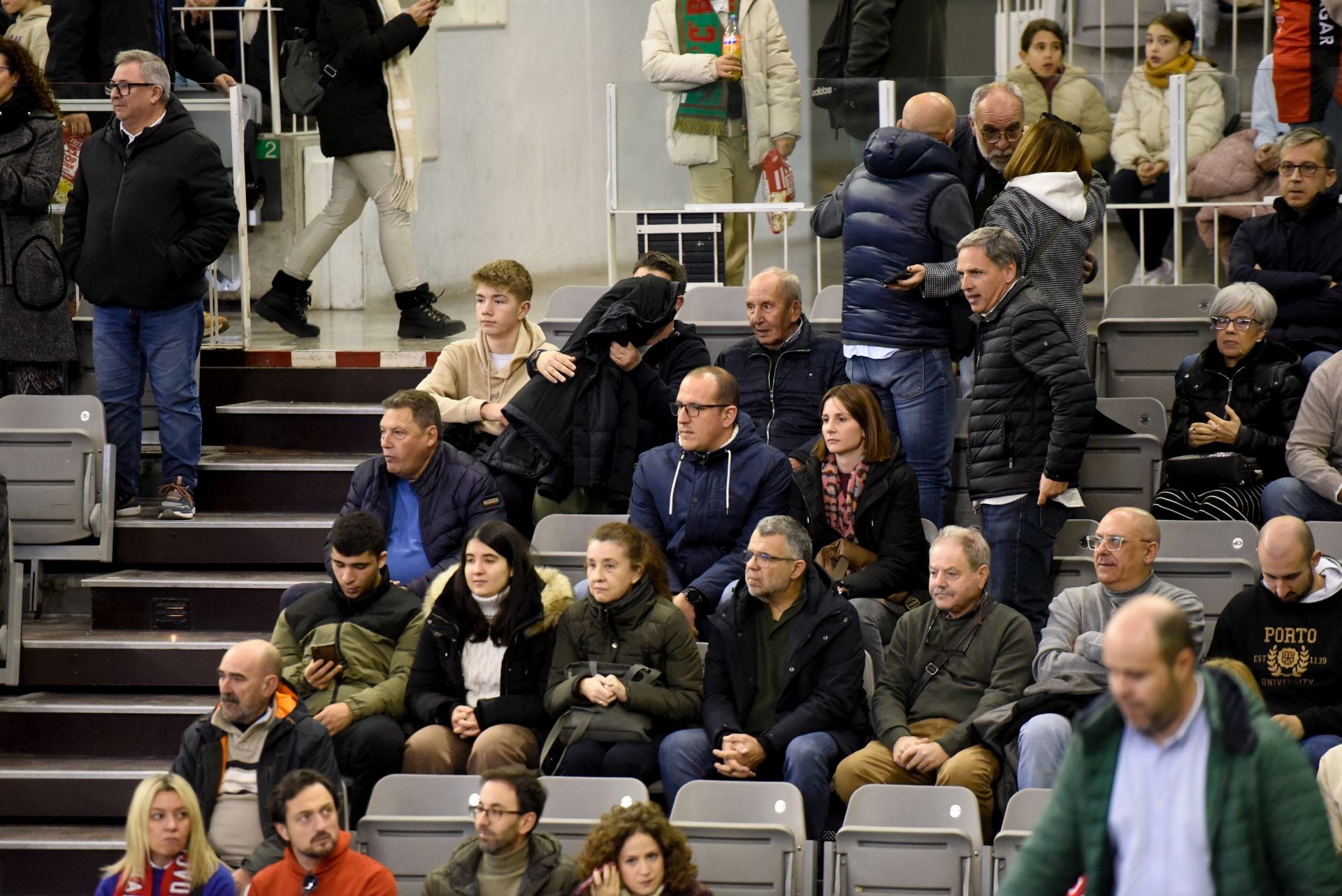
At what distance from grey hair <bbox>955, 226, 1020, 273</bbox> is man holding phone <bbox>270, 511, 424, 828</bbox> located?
195 cm

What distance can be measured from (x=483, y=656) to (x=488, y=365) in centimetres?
146

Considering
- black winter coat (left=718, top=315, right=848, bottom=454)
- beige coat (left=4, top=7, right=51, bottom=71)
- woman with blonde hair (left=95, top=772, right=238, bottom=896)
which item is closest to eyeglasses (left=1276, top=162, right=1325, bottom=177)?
black winter coat (left=718, top=315, right=848, bottom=454)

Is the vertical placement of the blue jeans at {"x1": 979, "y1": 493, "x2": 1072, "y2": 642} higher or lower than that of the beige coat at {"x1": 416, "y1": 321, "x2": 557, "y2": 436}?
lower

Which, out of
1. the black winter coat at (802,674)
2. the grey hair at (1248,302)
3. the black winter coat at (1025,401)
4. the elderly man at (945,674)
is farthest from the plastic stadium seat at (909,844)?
the grey hair at (1248,302)

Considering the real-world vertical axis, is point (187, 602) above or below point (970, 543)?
below

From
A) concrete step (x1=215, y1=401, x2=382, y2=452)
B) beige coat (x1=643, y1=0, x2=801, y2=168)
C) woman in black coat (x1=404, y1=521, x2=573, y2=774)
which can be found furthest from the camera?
beige coat (x1=643, y1=0, x2=801, y2=168)

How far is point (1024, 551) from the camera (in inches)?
217

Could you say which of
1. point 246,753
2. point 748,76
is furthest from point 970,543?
point 748,76

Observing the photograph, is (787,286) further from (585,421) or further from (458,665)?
(458,665)

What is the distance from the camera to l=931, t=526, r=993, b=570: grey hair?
496 centimetres

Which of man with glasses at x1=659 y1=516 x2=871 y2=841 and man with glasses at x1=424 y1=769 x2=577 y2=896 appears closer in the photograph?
man with glasses at x1=424 y1=769 x2=577 y2=896

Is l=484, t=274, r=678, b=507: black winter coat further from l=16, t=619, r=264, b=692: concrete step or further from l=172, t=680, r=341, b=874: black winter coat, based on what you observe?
l=172, t=680, r=341, b=874: black winter coat

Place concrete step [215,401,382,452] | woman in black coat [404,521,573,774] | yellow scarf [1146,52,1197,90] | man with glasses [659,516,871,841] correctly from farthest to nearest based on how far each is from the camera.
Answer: yellow scarf [1146,52,1197,90], concrete step [215,401,382,452], woman in black coat [404,521,573,774], man with glasses [659,516,871,841]

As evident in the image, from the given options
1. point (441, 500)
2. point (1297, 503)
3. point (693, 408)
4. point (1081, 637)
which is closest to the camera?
point (1081, 637)
